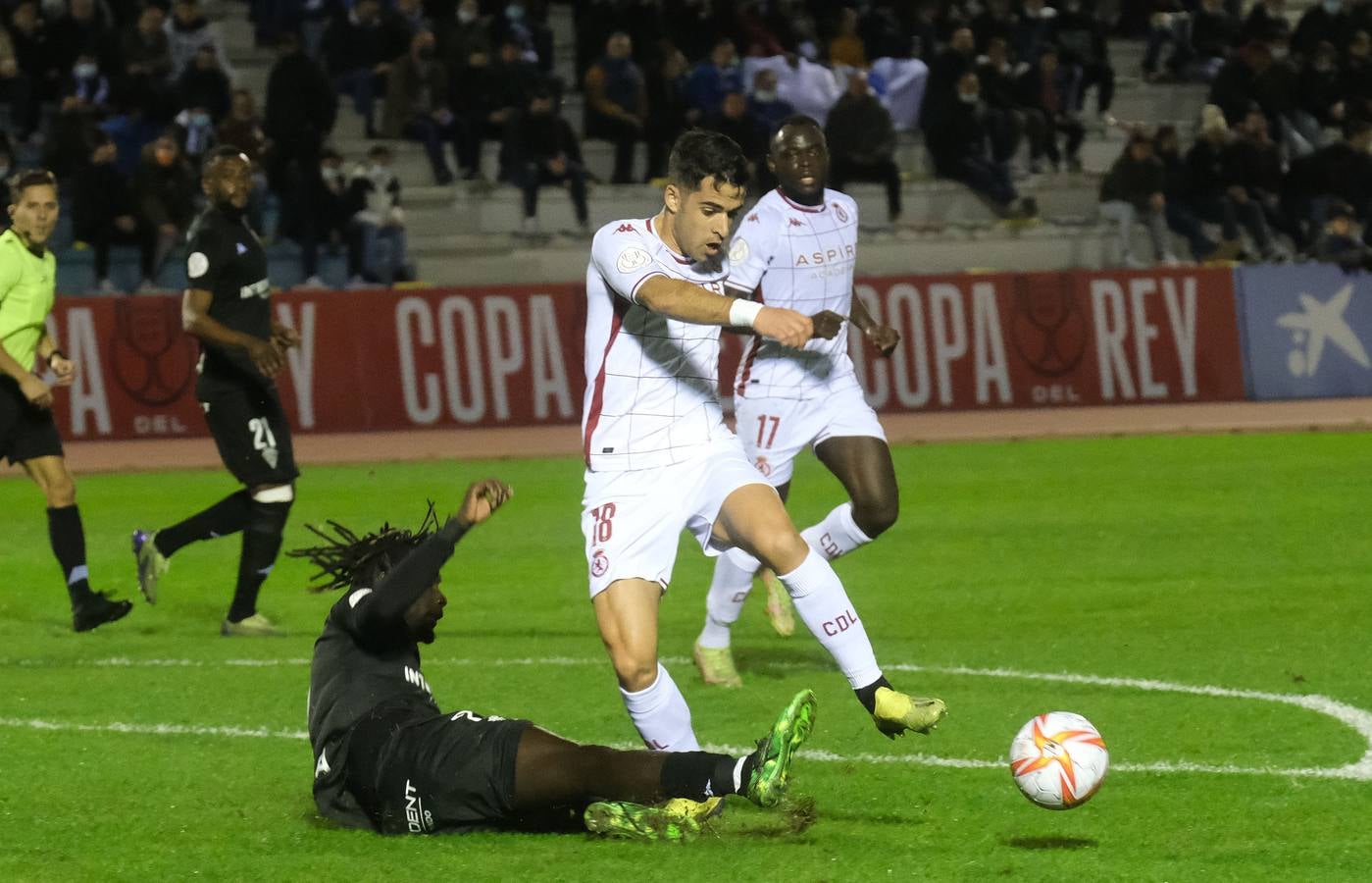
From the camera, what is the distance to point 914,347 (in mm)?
21094

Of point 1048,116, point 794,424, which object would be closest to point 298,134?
point 1048,116

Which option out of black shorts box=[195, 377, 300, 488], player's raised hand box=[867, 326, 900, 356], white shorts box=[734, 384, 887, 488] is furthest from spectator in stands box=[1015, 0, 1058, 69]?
player's raised hand box=[867, 326, 900, 356]

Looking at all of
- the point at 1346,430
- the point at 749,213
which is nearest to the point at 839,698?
the point at 749,213

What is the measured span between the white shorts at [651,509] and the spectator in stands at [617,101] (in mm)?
18064

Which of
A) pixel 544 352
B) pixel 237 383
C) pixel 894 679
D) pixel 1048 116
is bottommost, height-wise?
pixel 544 352

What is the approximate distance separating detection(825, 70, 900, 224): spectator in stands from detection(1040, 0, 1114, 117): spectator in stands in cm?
419

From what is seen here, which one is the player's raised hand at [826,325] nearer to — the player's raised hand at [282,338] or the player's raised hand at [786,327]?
the player's raised hand at [786,327]

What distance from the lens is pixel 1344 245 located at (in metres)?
21.9

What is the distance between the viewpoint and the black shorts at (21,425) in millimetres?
10375

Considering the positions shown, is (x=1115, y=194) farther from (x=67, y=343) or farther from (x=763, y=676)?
(x=763, y=676)

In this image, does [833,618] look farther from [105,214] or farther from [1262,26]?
[1262,26]

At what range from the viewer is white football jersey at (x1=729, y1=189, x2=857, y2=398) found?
9188 mm

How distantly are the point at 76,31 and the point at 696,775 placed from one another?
20760 millimetres

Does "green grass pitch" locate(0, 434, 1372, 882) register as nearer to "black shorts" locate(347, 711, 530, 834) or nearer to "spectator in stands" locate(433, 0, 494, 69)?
"black shorts" locate(347, 711, 530, 834)
